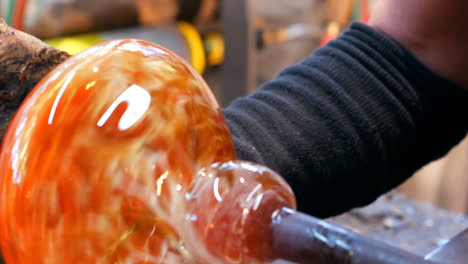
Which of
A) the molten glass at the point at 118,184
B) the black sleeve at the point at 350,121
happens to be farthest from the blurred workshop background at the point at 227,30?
the molten glass at the point at 118,184

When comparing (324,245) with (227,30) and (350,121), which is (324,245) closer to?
(350,121)

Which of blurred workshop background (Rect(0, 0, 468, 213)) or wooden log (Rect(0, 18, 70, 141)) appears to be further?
blurred workshop background (Rect(0, 0, 468, 213))

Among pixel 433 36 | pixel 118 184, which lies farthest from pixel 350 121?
pixel 118 184

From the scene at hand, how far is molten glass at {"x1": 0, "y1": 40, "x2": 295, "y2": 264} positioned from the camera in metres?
0.17

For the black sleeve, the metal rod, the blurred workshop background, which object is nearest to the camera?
the metal rod

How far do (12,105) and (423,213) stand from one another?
22.8 inches


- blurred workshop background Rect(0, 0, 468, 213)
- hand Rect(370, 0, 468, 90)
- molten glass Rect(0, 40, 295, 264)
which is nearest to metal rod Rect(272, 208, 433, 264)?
molten glass Rect(0, 40, 295, 264)

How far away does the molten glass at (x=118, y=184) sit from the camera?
0.56ft

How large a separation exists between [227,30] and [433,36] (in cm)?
55

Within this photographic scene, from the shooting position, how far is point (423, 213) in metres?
0.67

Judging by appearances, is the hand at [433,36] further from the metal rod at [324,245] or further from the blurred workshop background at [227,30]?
the blurred workshop background at [227,30]

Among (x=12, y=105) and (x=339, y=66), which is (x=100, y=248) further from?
(x=339, y=66)

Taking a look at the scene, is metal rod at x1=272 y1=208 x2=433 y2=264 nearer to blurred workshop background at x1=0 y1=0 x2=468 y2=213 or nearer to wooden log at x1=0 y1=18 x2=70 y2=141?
wooden log at x1=0 y1=18 x2=70 y2=141

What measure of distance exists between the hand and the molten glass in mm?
269
